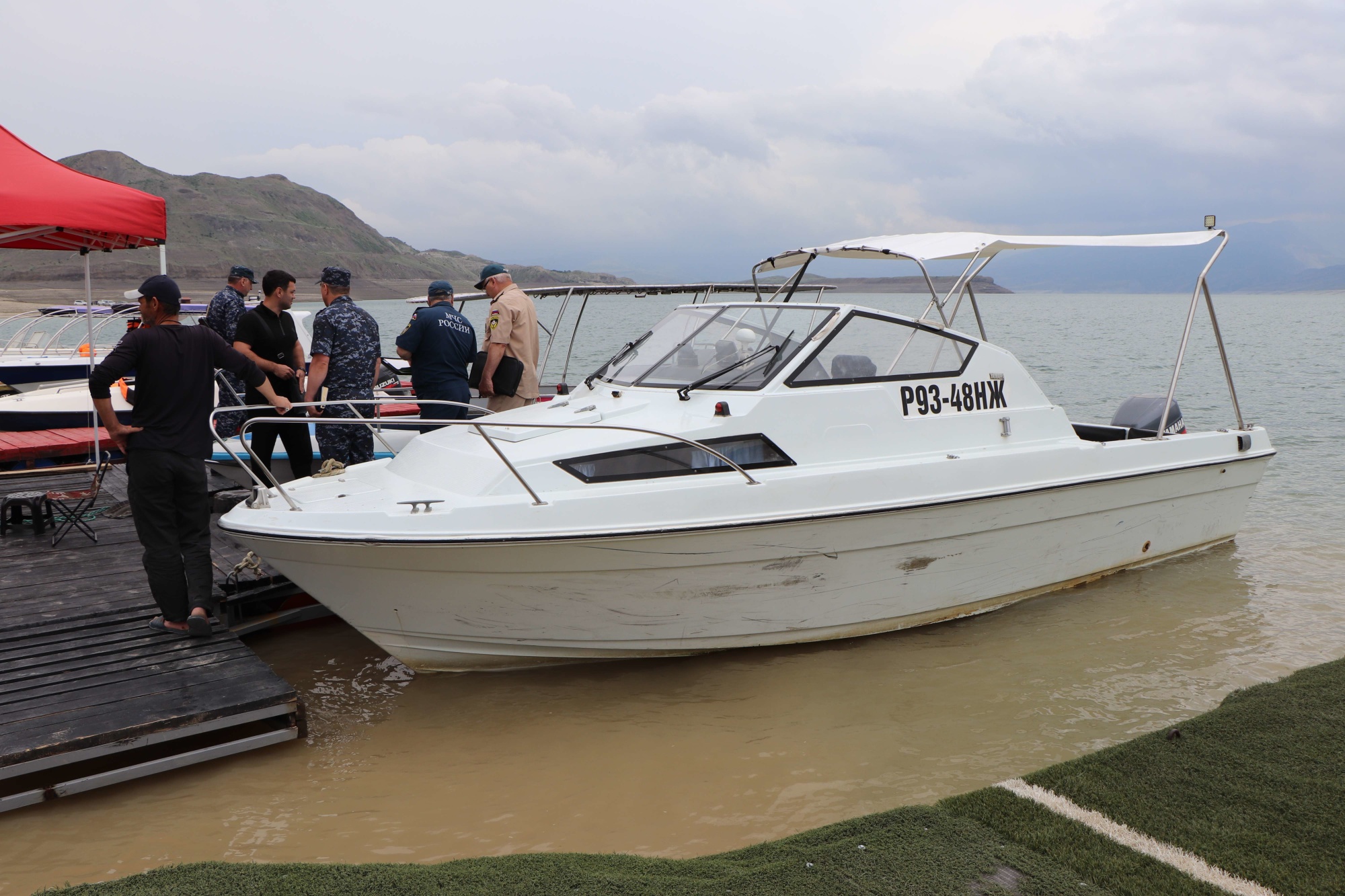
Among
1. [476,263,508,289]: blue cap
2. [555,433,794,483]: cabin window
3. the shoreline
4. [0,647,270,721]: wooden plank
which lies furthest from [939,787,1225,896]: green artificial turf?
[476,263,508,289]: blue cap

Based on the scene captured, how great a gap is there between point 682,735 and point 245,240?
143 meters

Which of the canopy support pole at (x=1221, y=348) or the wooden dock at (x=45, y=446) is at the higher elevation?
the canopy support pole at (x=1221, y=348)

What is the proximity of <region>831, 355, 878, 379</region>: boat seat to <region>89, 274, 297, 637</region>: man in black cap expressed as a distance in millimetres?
2988

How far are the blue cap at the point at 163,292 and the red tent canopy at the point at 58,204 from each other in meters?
1.44

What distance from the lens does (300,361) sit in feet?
20.6

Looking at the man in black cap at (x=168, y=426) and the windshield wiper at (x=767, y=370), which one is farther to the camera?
the windshield wiper at (x=767, y=370)

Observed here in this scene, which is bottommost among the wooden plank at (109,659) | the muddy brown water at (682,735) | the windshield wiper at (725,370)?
the muddy brown water at (682,735)

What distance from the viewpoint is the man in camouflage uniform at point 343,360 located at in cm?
578

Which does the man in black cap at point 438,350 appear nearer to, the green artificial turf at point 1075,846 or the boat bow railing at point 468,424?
the boat bow railing at point 468,424

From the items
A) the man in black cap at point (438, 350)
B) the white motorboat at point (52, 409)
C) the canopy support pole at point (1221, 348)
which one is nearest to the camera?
the canopy support pole at point (1221, 348)

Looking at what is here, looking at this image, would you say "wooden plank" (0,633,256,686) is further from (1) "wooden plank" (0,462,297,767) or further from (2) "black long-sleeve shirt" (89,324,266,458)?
(2) "black long-sleeve shirt" (89,324,266,458)

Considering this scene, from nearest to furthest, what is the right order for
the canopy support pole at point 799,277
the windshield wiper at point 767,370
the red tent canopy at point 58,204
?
the windshield wiper at point 767,370
the red tent canopy at point 58,204
the canopy support pole at point 799,277

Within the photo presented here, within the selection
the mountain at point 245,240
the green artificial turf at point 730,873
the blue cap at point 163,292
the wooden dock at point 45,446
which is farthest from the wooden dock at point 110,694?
the mountain at point 245,240

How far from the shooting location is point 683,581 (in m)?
4.38
